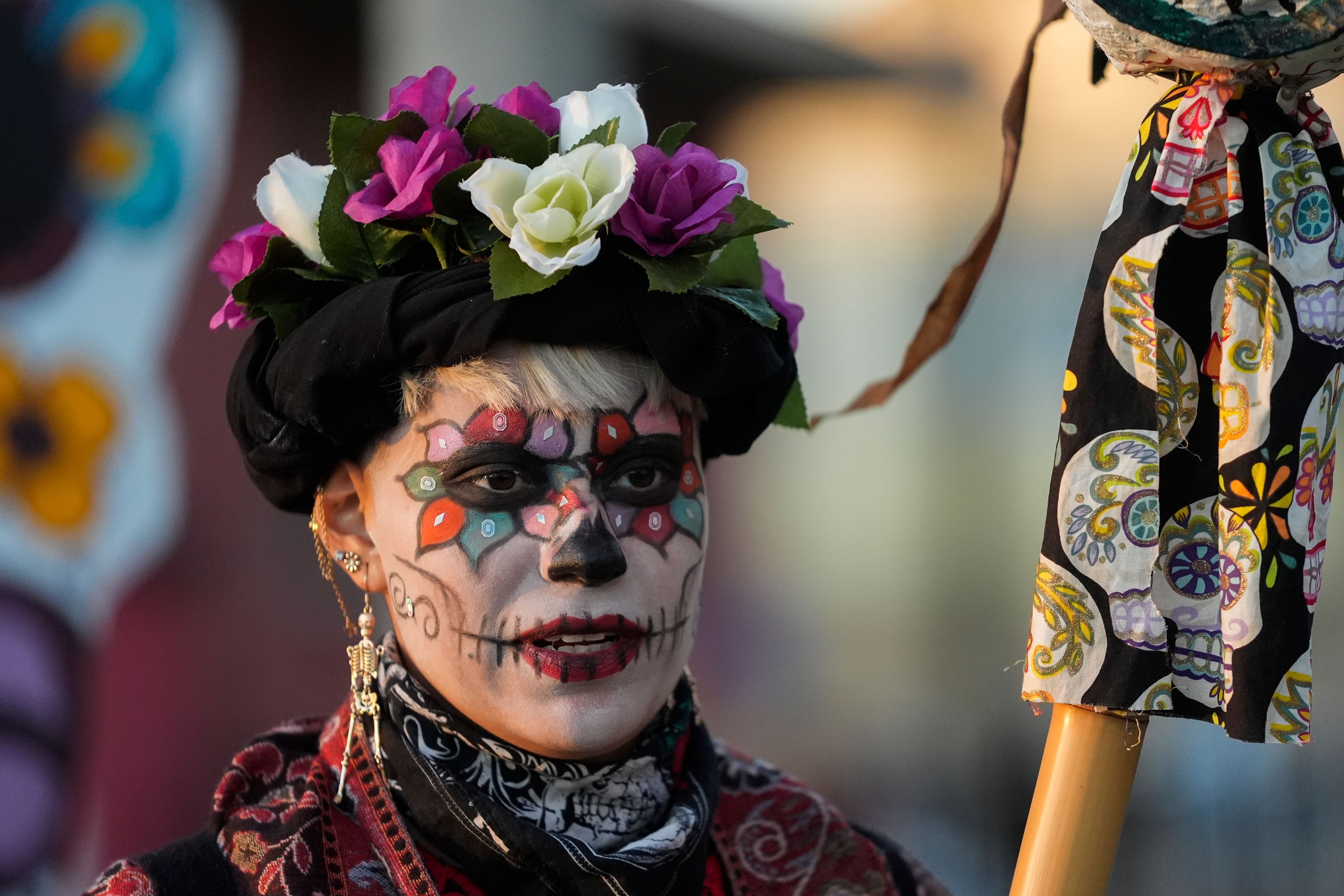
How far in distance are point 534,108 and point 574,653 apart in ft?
2.32

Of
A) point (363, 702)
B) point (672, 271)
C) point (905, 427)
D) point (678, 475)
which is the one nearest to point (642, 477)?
point (678, 475)

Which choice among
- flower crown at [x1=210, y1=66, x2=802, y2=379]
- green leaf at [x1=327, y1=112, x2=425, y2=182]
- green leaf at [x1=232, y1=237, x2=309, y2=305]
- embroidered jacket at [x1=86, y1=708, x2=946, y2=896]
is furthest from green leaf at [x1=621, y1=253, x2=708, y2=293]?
embroidered jacket at [x1=86, y1=708, x2=946, y2=896]

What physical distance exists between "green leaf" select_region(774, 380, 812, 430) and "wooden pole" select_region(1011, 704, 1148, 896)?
77 cm

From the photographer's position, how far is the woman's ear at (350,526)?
6.03 ft

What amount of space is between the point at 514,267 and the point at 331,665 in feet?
6.29

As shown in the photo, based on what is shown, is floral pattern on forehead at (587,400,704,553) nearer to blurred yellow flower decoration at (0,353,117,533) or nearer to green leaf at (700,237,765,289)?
green leaf at (700,237,765,289)

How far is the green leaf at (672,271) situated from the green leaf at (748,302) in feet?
0.18

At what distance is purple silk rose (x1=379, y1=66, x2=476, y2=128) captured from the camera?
1.72 meters

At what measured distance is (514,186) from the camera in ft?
5.36

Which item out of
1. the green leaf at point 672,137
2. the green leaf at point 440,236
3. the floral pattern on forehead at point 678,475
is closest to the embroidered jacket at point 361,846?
the floral pattern on forehead at point 678,475

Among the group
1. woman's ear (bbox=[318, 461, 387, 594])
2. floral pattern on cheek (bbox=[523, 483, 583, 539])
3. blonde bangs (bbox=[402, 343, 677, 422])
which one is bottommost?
woman's ear (bbox=[318, 461, 387, 594])

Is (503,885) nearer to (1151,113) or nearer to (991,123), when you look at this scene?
(1151,113)

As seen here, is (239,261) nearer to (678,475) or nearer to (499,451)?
(499,451)

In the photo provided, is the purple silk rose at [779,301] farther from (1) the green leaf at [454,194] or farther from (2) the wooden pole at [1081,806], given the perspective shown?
(2) the wooden pole at [1081,806]
